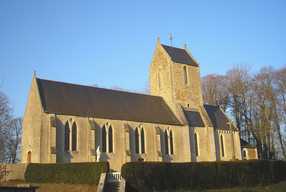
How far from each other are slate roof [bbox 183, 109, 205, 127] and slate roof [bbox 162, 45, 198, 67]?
6967mm

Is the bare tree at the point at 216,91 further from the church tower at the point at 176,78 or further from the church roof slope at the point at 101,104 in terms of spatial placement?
the church roof slope at the point at 101,104

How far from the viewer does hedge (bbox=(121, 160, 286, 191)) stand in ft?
59.4

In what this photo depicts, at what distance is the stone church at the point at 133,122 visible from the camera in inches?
995

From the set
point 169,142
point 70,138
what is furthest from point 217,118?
point 70,138

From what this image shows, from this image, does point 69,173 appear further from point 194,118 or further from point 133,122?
point 194,118

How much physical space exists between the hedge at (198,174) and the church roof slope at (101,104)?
34.3 feet

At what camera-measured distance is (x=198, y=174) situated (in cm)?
1952

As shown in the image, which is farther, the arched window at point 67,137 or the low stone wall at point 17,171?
the arched window at point 67,137

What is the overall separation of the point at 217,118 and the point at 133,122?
14.2m

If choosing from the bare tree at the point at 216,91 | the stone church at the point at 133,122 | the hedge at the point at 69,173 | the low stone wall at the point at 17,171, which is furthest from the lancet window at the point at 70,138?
the bare tree at the point at 216,91

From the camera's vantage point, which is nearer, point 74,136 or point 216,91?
point 74,136

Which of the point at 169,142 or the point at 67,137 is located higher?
the point at 67,137

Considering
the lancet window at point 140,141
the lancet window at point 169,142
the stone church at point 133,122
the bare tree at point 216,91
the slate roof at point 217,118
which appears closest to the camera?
the stone church at point 133,122

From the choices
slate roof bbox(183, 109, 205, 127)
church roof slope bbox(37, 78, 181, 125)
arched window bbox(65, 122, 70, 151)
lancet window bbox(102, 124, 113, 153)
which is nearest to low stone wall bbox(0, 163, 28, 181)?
arched window bbox(65, 122, 70, 151)
